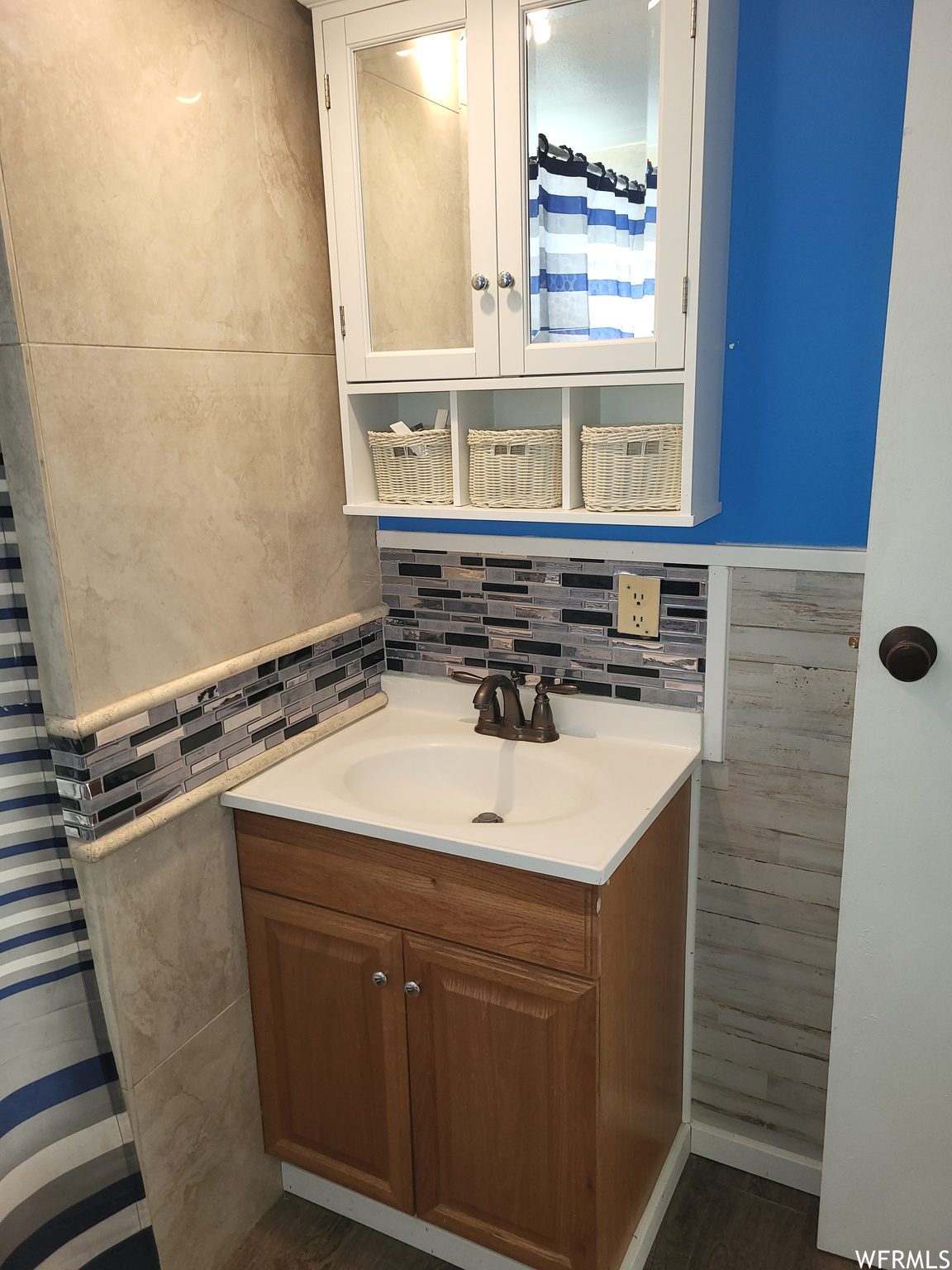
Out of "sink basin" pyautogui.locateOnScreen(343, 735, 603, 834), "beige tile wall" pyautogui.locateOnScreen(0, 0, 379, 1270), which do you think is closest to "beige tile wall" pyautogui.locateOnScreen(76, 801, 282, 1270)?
"beige tile wall" pyautogui.locateOnScreen(0, 0, 379, 1270)

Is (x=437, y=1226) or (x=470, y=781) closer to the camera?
(x=437, y=1226)

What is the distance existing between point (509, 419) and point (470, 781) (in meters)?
0.70

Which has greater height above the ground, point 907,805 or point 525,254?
point 525,254

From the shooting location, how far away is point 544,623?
1826 millimetres

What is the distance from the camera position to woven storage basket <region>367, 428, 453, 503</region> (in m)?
1.66

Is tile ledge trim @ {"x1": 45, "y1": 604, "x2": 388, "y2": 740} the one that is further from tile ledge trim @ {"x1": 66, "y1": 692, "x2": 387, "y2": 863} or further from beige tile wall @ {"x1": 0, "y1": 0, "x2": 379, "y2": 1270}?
tile ledge trim @ {"x1": 66, "y1": 692, "x2": 387, "y2": 863}

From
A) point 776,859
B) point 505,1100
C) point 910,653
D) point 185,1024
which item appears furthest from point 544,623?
point 185,1024

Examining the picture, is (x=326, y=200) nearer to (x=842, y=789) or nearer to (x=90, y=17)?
(x=90, y=17)

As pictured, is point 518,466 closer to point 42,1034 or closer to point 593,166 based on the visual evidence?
point 593,166

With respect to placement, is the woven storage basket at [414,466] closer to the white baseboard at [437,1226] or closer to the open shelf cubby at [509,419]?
the open shelf cubby at [509,419]

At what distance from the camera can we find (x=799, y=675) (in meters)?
1.60

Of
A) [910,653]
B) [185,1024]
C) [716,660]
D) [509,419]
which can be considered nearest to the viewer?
[910,653]

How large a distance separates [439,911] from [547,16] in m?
1.39

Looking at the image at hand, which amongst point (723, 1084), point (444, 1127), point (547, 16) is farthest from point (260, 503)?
point (723, 1084)
